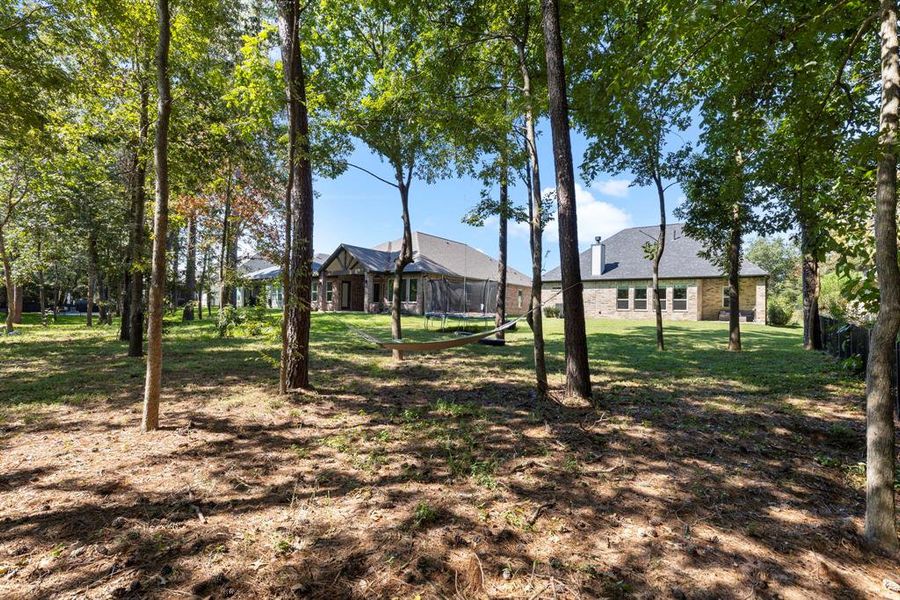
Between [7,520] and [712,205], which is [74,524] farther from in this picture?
[712,205]

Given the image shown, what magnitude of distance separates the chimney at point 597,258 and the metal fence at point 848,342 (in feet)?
50.1

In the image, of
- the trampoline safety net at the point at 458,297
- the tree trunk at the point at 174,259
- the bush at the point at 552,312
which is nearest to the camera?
the tree trunk at the point at 174,259

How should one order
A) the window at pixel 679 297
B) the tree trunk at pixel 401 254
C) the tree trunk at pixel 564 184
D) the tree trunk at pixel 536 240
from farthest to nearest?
the window at pixel 679 297 → the tree trunk at pixel 401 254 → the tree trunk at pixel 536 240 → the tree trunk at pixel 564 184

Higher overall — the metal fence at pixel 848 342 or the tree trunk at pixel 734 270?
the tree trunk at pixel 734 270

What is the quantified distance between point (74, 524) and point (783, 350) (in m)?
13.0

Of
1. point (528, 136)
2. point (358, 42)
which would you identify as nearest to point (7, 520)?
point (528, 136)

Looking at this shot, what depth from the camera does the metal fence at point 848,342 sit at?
13.4ft

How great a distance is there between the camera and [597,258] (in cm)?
2478

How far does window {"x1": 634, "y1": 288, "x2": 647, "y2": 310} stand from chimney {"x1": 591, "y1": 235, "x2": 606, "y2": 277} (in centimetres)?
248

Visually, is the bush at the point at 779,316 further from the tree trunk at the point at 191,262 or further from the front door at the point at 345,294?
Result: the tree trunk at the point at 191,262

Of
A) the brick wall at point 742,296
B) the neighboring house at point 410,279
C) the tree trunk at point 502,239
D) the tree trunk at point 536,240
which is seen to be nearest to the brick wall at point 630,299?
the brick wall at point 742,296

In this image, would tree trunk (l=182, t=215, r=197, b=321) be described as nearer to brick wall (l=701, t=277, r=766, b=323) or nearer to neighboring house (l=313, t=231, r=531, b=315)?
neighboring house (l=313, t=231, r=531, b=315)

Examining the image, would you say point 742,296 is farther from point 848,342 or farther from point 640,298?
point 848,342

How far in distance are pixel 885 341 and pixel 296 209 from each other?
521cm
